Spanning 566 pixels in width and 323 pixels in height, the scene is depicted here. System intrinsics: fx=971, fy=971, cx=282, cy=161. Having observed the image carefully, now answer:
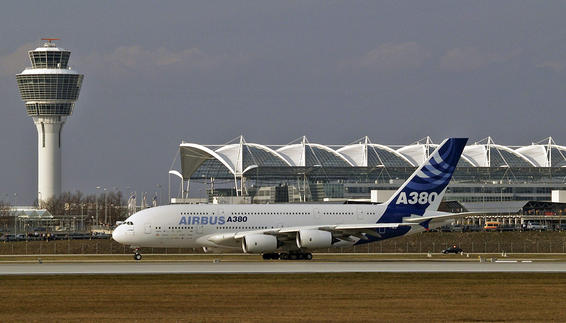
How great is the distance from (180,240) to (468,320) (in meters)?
34.9

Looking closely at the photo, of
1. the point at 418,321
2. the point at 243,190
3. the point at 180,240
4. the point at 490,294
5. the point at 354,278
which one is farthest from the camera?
the point at 243,190

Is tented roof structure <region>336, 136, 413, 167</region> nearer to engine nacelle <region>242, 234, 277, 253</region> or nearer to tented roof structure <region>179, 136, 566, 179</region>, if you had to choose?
tented roof structure <region>179, 136, 566, 179</region>

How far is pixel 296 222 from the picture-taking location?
6259 centimetres

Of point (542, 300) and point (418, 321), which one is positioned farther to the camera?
point (542, 300)

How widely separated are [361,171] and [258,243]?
113403 mm

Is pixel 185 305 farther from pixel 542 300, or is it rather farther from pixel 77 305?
pixel 542 300

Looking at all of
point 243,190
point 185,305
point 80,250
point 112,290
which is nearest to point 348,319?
point 185,305

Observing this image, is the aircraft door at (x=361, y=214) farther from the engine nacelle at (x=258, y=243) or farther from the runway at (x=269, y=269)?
the runway at (x=269, y=269)

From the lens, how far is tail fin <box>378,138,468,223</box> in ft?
203

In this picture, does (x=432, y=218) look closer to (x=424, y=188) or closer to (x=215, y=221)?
(x=424, y=188)

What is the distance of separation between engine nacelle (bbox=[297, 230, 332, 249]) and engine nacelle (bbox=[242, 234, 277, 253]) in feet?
5.48

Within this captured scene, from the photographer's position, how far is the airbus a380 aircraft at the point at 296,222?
60.2 m

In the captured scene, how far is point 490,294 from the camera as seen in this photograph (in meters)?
35.6

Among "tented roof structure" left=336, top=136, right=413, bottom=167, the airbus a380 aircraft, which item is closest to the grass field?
the airbus a380 aircraft
